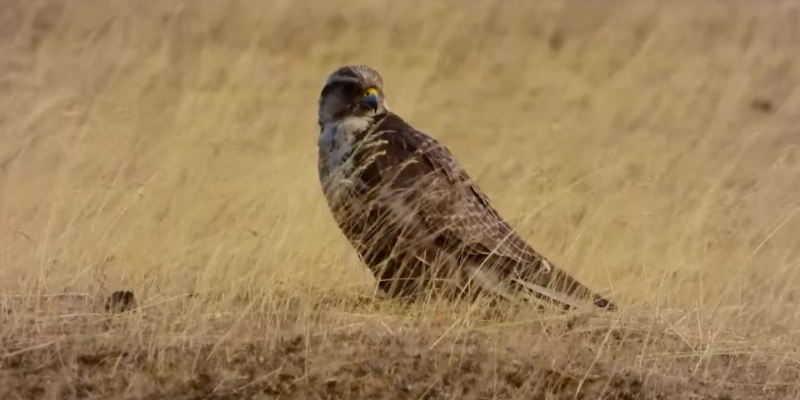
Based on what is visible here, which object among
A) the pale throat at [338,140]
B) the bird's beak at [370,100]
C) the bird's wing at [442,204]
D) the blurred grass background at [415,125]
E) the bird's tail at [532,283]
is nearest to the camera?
the bird's tail at [532,283]

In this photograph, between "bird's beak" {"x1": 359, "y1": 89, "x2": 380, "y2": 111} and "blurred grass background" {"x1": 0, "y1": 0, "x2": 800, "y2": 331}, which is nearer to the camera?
"blurred grass background" {"x1": 0, "y1": 0, "x2": 800, "y2": 331}

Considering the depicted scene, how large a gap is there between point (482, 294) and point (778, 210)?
208 inches

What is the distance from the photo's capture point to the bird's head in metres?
6.29

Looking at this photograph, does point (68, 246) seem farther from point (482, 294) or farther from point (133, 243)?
point (482, 294)

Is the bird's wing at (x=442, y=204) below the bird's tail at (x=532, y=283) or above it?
above

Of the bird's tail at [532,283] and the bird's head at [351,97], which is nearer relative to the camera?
the bird's tail at [532,283]

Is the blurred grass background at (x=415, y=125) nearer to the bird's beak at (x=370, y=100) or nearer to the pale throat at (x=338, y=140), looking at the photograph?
the pale throat at (x=338, y=140)

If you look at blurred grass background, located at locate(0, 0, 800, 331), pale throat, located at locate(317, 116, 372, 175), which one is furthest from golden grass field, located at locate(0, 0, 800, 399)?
pale throat, located at locate(317, 116, 372, 175)

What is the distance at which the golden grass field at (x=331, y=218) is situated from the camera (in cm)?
429

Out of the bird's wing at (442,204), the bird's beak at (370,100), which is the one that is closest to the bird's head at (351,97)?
the bird's beak at (370,100)

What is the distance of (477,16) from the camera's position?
17703mm

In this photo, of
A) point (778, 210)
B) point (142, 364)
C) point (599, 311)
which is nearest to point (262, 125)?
point (778, 210)

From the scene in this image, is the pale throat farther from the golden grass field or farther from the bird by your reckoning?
the golden grass field

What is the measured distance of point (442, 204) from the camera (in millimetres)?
5938
